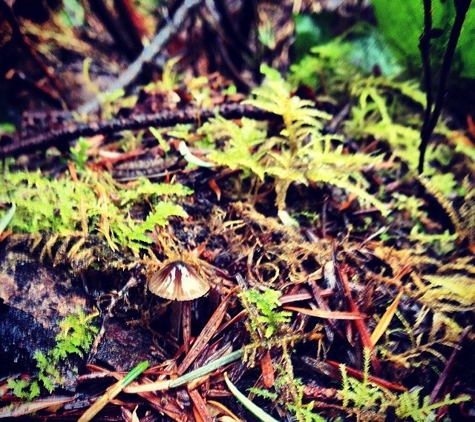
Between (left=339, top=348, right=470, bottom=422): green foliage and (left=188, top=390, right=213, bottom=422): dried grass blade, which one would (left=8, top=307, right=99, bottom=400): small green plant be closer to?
(left=188, top=390, right=213, bottom=422): dried grass blade

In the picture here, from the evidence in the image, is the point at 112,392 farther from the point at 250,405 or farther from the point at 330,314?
the point at 330,314

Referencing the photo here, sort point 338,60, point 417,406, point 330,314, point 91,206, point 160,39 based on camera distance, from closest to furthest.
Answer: point 417,406 → point 330,314 → point 91,206 → point 338,60 → point 160,39

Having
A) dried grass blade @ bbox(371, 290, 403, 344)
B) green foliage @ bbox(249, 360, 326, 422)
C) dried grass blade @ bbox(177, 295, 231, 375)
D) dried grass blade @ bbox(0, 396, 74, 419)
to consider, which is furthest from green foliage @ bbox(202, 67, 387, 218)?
dried grass blade @ bbox(0, 396, 74, 419)

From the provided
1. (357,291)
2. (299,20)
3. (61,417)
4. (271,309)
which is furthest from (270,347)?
(299,20)

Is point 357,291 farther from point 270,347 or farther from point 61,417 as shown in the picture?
point 61,417

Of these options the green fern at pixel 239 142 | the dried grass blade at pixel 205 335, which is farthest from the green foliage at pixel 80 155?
the dried grass blade at pixel 205 335

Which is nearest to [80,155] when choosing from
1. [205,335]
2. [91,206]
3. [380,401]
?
[91,206]
